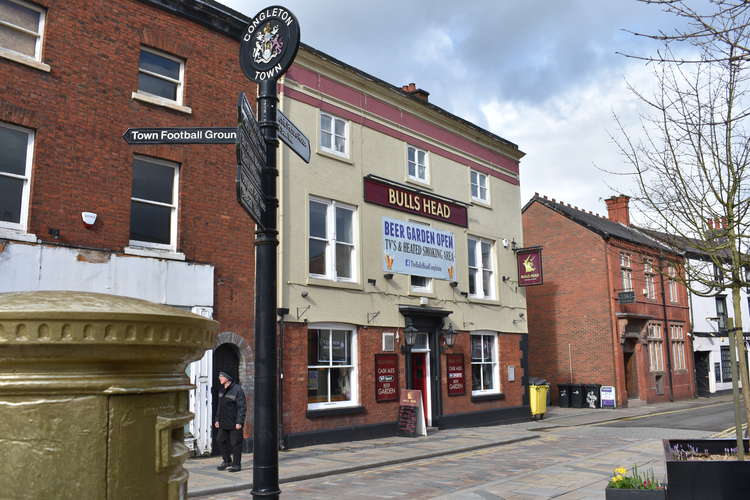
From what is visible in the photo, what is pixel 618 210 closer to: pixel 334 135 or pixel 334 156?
pixel 334 135

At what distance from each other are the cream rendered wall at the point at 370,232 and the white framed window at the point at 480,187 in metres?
0.28

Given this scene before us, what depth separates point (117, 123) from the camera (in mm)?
12328

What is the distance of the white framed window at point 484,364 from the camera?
20.7 meters

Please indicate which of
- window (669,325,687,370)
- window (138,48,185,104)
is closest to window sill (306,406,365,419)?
window (138,48,185,104)

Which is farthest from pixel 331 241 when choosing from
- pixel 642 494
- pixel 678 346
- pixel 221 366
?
pixel 678 346

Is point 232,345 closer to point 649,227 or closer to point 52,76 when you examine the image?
point 52,76

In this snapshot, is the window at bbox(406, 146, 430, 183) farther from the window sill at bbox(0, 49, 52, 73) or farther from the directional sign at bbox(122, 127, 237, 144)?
the directional sign at bbox(122, 127, 237, 144)

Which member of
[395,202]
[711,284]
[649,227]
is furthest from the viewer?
[395,202]

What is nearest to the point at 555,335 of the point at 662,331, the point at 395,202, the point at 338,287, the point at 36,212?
the point at 662,331

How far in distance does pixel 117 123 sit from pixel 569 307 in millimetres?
22580

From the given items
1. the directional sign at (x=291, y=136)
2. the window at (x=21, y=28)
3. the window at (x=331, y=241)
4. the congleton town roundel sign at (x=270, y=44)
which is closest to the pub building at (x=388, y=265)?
the window at (x=331, y=241)

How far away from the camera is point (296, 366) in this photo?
14703mm

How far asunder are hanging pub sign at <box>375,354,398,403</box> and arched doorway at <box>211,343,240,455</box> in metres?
4.30

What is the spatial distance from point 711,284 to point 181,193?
9.78 m
